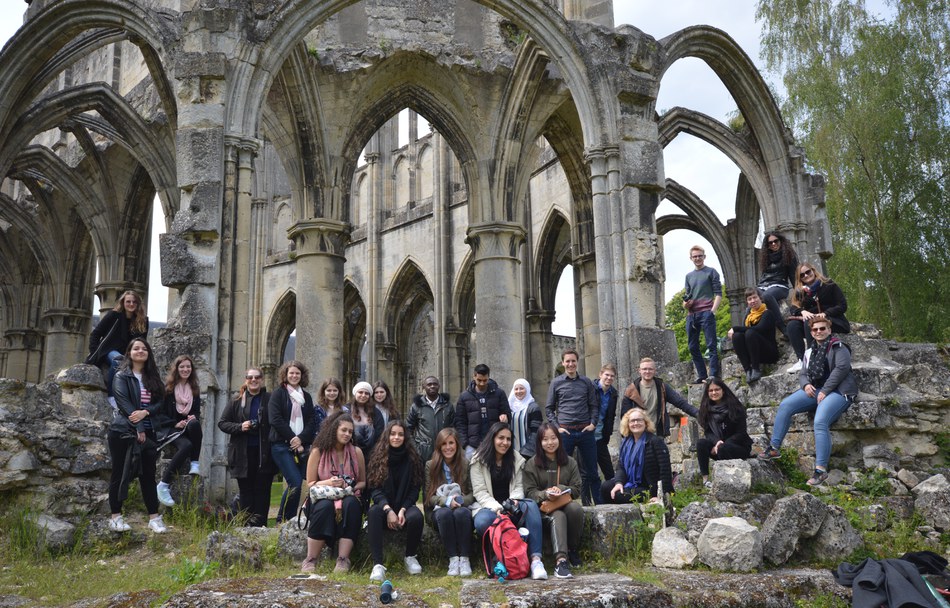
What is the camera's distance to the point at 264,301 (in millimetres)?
23578

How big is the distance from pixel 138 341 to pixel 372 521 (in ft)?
8.59

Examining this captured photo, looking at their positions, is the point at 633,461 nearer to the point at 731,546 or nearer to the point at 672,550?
the point at 672,550

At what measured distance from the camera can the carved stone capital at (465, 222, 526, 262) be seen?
13.2 meters

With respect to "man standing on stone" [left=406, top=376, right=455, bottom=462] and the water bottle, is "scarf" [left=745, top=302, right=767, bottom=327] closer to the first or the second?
"man standing on stone" [left=406, top=376, right=455, bottom=462]

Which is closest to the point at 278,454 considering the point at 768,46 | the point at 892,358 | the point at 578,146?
the point at 892,358

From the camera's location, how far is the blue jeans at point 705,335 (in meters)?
8.13

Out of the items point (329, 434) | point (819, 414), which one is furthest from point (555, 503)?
point (819, 414)

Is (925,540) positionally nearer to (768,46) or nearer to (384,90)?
(384,90)

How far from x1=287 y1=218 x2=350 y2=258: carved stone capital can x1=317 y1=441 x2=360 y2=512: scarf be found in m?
7.39

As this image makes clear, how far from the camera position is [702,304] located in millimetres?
8188

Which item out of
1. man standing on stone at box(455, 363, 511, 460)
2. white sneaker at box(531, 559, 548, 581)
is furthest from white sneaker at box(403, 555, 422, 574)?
man standing on stone at box(455, 363, 511, 460)

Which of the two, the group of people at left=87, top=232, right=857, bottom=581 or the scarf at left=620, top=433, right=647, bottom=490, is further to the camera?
the scarf at left=620, top=433, right=647, bottom=490

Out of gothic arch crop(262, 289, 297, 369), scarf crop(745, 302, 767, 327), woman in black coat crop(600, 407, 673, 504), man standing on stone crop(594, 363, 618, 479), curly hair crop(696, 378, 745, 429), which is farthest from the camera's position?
gothic arch crop(262, 289, 297, 369)

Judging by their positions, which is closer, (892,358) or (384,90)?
(892,358)
